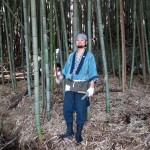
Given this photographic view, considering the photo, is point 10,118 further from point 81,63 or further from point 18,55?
point 18,55

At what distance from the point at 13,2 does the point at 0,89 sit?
1348mm

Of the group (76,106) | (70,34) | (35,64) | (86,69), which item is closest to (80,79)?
(86,69)

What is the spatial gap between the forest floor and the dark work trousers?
243 millimetres

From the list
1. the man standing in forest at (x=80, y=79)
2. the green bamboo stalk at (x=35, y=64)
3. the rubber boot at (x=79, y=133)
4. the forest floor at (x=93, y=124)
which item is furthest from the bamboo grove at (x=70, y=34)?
the rubber boot at (x=79, y=133)

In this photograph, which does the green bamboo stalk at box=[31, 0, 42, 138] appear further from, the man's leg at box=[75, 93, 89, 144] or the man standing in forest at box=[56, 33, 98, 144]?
the man's leg at box=[75, 93, 89, 144]

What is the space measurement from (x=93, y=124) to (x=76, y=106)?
396mm

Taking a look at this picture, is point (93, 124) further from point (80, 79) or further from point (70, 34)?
point (70, 34)

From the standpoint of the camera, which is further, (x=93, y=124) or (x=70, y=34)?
(x=70, y=34)

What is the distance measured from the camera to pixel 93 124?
3102mm

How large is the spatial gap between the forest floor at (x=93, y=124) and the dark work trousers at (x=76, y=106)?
243 millimetres

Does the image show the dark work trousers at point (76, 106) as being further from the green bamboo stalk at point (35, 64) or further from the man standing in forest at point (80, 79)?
the green bamboo stalk at point (35, 64)

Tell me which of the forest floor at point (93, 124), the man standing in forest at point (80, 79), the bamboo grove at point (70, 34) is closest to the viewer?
the man standing in forest at point (80, 79)

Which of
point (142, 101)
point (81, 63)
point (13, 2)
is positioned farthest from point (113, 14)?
point (81, 63)

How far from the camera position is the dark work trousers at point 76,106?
2775mm
